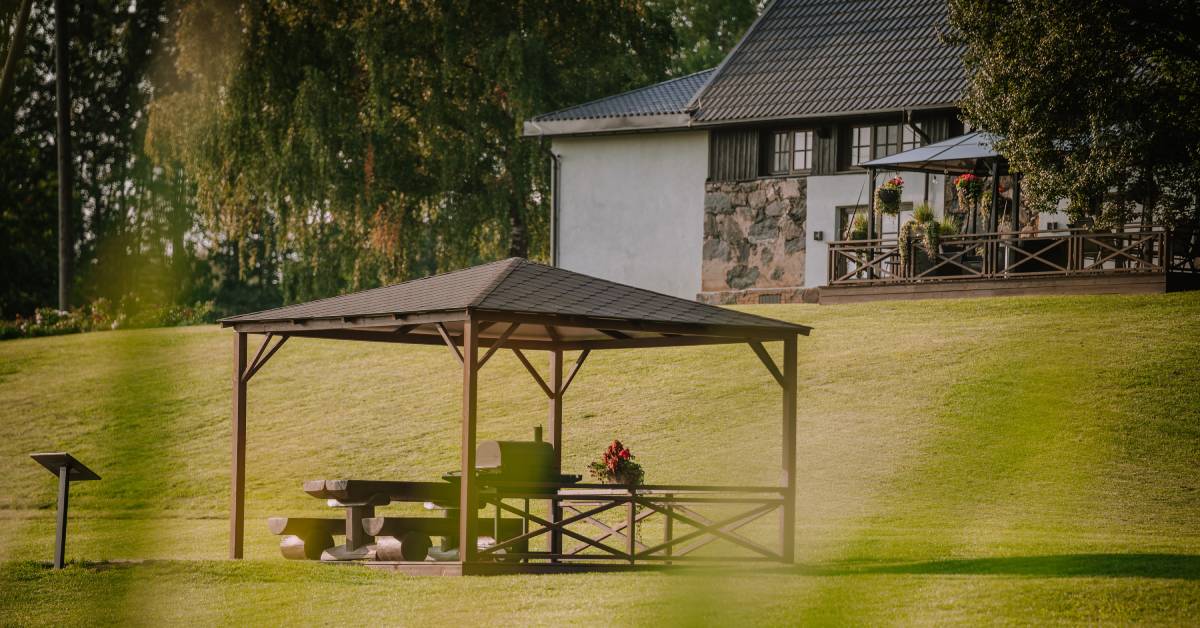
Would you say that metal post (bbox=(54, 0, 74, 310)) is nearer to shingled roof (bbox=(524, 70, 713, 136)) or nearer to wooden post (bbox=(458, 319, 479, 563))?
shingled roof (bbox=(524, 70, 713, 136))

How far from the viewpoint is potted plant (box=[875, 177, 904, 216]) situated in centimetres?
2770

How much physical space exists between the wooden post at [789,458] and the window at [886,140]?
1649 centimetres

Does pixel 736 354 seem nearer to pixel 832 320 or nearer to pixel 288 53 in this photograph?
pixel 832 320

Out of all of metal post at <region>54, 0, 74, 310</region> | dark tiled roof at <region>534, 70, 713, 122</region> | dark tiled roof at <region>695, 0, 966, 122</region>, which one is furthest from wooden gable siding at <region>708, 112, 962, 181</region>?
metal post at <region>54, 0, 74, 310</region>

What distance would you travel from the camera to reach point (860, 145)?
1195 inches

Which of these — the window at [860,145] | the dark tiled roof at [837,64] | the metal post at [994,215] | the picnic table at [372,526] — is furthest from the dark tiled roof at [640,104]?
the picnic table at [372,526]

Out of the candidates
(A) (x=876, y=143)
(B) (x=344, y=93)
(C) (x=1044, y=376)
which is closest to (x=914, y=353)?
(C) (x=1044, y=376)

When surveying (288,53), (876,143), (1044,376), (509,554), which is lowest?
(509,554)

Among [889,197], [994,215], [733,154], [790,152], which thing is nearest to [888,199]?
[889,197]

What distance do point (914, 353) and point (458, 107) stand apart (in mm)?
14691

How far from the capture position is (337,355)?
102ft

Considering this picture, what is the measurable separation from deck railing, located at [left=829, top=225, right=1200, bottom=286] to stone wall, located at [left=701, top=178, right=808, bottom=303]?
1.82m

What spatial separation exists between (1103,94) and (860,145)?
1080 cm

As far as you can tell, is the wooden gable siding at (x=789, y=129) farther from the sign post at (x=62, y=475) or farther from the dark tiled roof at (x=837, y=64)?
the sign post at (x=62, y=475)
